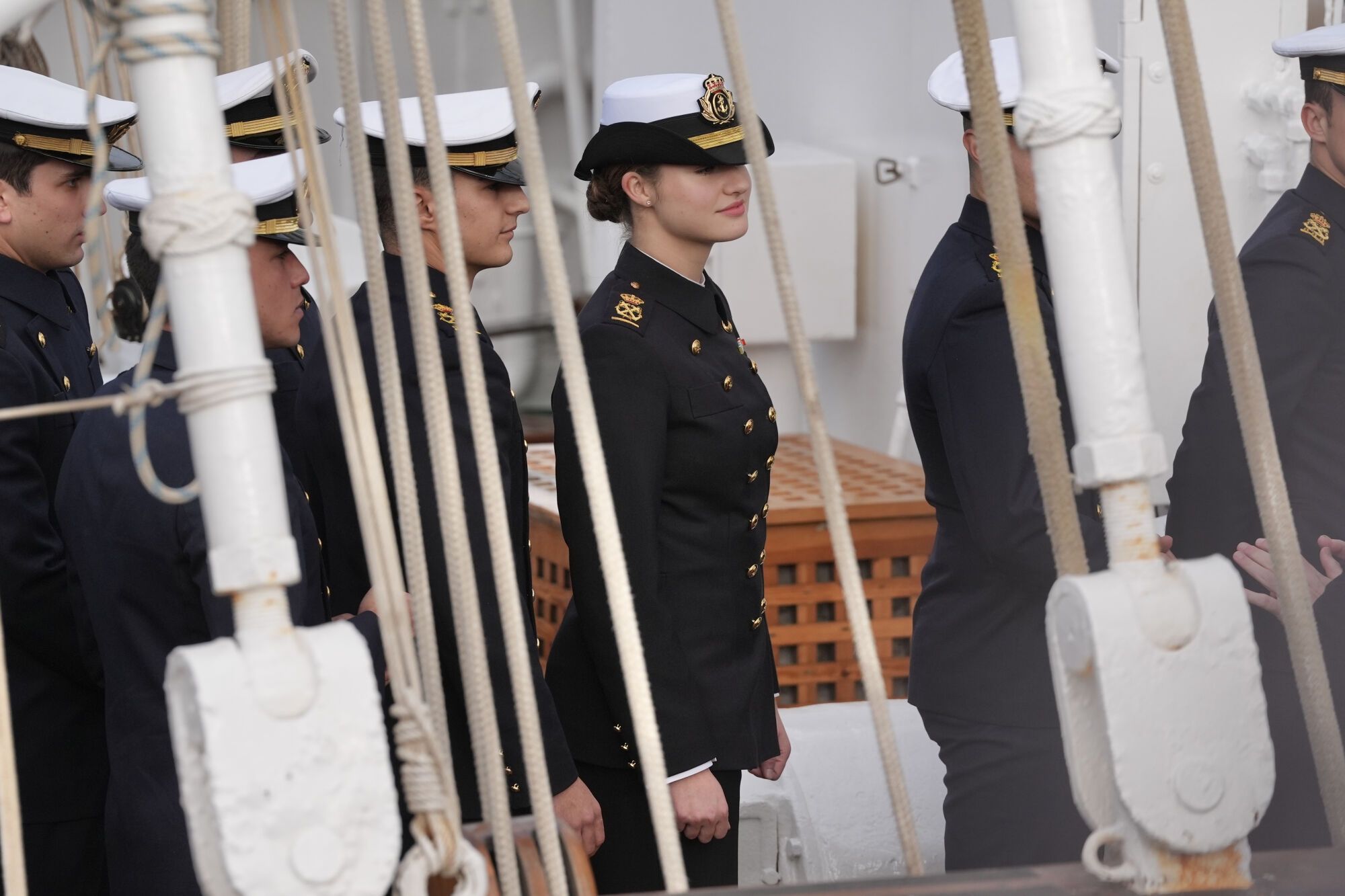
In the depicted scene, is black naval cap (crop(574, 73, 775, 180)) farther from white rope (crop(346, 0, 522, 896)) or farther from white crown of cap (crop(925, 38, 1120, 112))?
white rope (crop(346, 0, 522, 896))

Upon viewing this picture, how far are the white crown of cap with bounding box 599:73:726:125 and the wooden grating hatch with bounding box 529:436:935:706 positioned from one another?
4.55 feet

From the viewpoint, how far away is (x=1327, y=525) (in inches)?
78.3

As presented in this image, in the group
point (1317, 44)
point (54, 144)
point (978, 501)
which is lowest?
point (978, 501)

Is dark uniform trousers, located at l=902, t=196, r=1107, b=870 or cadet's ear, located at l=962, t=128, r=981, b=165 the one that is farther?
cadet's ear, located at l=962, t=128, r=981, b=165

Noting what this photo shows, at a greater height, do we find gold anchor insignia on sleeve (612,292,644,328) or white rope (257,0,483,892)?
gold anchor insignia on sleeve (612,292,644,328)

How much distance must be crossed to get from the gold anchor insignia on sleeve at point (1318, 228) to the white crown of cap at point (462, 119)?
1024 millimetres

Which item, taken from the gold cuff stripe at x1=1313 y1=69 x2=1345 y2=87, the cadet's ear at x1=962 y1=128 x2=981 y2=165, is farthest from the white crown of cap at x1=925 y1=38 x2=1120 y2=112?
the gold cuff stripe at x1=1313 y1=69 x2=1345 y2=87

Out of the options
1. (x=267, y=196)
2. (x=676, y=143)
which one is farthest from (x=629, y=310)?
(x=267, y=196)

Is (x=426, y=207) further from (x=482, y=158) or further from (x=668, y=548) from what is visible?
(x=668, y=548)

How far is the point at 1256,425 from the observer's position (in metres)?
1.22

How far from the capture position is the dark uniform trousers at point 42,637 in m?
1.83

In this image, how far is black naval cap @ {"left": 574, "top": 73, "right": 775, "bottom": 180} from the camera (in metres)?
1.87

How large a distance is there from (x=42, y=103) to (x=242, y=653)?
128cm

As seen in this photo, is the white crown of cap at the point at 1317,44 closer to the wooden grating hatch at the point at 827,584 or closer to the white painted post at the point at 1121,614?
the white painted post at the point at 1121,614
